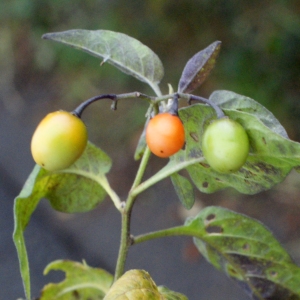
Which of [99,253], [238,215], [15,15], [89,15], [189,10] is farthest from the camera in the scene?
[15,15]

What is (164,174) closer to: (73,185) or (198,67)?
(198,67)

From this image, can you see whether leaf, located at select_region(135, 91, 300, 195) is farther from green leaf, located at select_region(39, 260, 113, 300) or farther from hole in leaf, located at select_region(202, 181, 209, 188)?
green leaf, located at select_region(39, 260, 113, 300)

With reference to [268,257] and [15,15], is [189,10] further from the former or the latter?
[268,257]

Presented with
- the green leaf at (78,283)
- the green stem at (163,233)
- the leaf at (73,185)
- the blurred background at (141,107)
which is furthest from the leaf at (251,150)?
the blurred background at (141,107)

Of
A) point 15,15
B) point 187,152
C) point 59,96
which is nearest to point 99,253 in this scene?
point 59,96

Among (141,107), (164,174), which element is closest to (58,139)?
(164,174)

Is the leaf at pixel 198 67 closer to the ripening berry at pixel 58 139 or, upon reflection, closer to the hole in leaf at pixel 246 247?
the ripening berry at pixel 58 139
